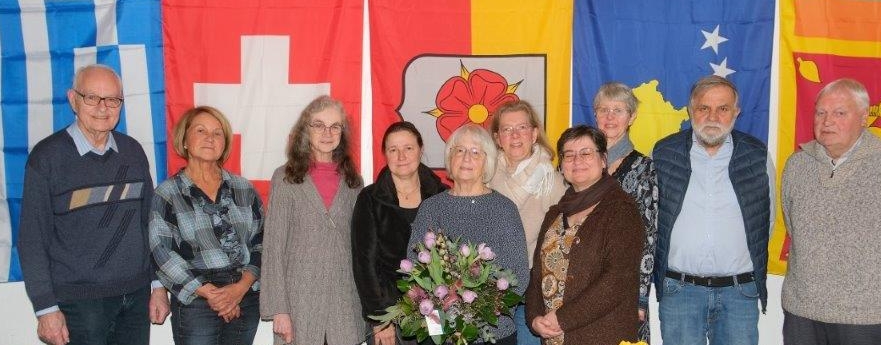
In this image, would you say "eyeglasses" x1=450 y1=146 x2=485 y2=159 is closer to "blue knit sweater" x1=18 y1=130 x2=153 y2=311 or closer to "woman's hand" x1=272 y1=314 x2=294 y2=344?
"woman's hand" x1=272 y1=314 x2=294 y2=344

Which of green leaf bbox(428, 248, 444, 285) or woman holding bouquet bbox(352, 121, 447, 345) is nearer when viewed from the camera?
green leaf bbox(428, 248, 444, 285)

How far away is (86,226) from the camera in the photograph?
10.4 feet

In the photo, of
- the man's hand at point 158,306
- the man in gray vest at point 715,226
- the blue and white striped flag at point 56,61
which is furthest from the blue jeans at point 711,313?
the blue and white striped flag at point 56,61

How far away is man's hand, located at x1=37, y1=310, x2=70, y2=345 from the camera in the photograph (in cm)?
312

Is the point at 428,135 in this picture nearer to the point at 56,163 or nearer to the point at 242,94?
the point at 242,94

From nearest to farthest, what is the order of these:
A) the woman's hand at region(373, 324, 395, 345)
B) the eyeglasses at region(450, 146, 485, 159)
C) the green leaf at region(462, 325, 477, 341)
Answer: the green leaf at region(462, 325, 477, 341), the eyeglasses at region(450, 146, 485, 159), the woman's hand at region(373, 324, 395, 345)

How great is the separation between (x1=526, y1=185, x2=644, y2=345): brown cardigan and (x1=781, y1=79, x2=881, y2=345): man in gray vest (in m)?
0.89

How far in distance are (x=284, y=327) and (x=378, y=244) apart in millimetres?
579

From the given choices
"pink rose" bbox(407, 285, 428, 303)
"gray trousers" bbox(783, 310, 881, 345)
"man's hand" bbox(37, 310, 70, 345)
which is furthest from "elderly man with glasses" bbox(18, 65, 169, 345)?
"gray trousers" bbox(783, 310, 881, 345)

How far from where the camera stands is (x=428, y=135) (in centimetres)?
411

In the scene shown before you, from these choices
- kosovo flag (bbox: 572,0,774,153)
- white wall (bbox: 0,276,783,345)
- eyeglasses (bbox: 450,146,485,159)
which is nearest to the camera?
eyeglasses (bbox: 450,146,485,159)

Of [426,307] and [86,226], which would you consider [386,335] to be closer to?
[426,307]

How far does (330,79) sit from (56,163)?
146 cm

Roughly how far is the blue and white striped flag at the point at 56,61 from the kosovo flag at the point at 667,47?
2336 millimetres
